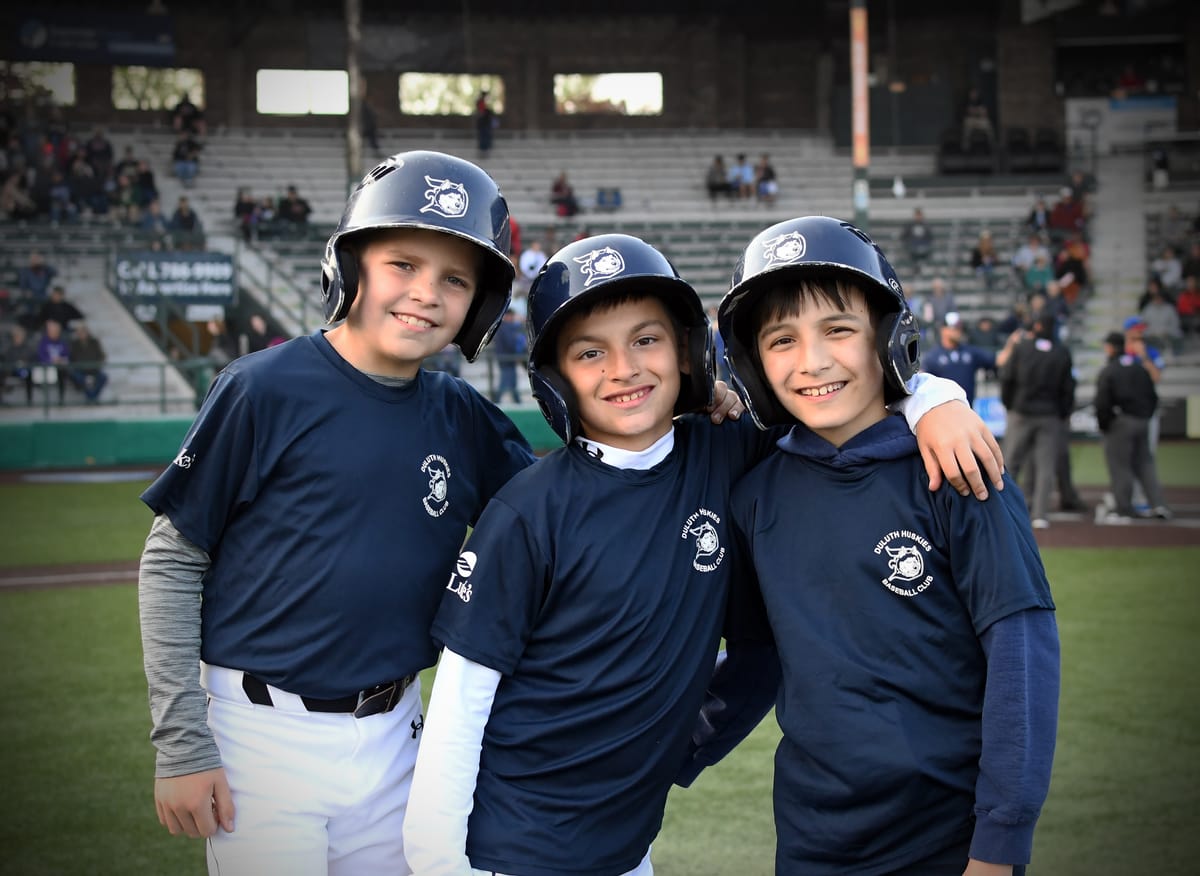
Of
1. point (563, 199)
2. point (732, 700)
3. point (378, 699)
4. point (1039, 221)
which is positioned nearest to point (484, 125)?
point (563, 199)

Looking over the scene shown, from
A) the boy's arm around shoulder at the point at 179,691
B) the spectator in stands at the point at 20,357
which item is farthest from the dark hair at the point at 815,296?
the spectator in stands at the point at 20,357

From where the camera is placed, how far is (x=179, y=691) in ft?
8.87

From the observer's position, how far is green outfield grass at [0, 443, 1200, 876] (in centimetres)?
444

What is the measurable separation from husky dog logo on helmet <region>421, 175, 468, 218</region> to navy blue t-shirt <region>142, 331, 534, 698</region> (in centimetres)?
44

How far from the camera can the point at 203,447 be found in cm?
277

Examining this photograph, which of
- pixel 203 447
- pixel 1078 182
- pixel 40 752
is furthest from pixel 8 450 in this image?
pixel 1078 182

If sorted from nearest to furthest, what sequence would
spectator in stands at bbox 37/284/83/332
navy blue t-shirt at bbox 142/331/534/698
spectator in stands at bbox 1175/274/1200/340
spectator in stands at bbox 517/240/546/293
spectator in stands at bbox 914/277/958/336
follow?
1. navy blue t-shirt at bbox 142/331/534/698
2. spectator in stands at bbox 37/284/83/332
3. spectator in stands at bbox 517/240/546/293
4. spectator in stands at bbox 914/277/958/336
5. spectator in stands at bbox 1175/274/1200/340

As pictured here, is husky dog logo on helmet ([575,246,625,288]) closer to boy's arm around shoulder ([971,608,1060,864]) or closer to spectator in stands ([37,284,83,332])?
boy's arm around shoulder ([971,608,1060,864])

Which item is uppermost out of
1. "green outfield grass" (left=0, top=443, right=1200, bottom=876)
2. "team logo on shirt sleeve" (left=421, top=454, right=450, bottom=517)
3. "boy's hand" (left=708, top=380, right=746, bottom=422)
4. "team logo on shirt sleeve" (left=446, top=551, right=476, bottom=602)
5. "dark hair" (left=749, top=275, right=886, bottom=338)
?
"dark hair" (left=749, top=275, right=886, bottom=338)

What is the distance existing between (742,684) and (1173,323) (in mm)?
25217

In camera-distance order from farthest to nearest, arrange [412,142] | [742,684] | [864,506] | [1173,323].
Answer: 1. [412,142]
2. [1173,323]
3. [742,684]
4. [864,506]

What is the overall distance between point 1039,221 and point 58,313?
69.7 feet

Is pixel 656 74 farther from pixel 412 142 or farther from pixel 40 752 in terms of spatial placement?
pixel 40 752

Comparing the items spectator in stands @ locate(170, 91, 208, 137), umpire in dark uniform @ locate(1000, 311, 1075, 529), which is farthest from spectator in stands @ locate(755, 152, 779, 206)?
umpire in dark uniform @ locate(1000, 311, 1075, 529)
